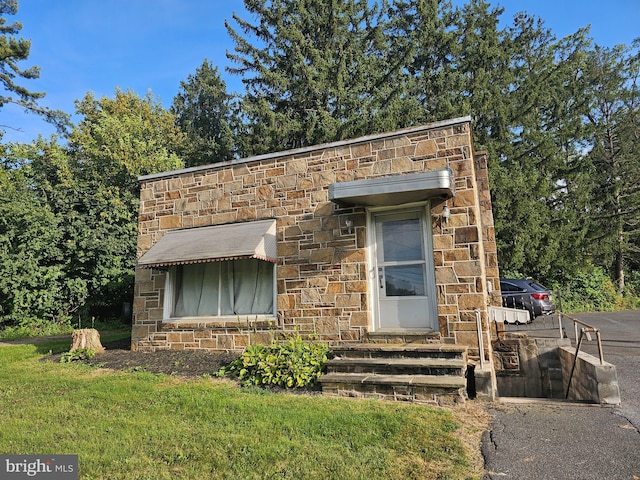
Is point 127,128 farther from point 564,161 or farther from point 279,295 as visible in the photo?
point 564,161

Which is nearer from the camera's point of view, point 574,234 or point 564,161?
point 574,234

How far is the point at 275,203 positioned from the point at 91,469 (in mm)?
5497

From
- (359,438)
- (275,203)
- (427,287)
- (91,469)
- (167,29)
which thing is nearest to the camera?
(91,469)

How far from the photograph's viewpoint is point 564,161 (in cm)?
2122

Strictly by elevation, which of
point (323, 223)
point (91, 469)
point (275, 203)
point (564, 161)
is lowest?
point (91, 469)

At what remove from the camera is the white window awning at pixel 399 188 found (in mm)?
6219

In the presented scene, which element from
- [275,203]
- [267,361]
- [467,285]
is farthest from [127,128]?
[467,285]

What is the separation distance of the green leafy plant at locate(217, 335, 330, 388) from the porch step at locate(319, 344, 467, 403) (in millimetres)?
335

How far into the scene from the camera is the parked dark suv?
1469 centimetres

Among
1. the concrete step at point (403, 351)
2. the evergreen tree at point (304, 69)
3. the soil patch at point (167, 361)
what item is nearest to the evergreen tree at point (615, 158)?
the evergreen tree at point (304, 69)

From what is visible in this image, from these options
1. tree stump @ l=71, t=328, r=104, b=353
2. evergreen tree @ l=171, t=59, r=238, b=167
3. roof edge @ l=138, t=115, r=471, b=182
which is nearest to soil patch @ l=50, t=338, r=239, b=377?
tree stump @ l=71, t=328, r=104, b=353

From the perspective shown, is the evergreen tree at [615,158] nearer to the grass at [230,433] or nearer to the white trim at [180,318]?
the white trim at [180,318]

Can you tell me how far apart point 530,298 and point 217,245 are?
12.3 m

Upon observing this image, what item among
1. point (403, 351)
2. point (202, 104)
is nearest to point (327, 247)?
point (403, 351)
